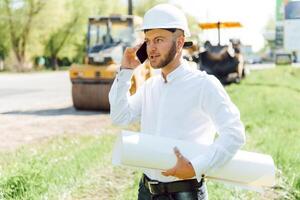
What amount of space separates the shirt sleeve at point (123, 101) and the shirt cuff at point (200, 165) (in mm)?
541

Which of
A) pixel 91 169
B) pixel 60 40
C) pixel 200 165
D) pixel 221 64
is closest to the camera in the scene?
pixel 200 165

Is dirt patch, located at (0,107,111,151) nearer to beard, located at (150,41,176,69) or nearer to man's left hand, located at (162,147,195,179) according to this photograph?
beard, located at (150,41,176,69)

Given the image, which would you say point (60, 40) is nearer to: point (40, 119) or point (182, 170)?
point (40, 119)

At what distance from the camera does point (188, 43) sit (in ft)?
10.2

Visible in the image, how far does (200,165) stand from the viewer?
2.67 meters

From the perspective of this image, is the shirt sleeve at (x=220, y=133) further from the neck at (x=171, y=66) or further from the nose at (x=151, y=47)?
the nose at (x=151, y=47)

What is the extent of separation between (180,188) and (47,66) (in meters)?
65.0

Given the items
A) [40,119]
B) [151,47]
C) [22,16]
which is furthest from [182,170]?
[22,16]

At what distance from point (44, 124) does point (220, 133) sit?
31.5ft

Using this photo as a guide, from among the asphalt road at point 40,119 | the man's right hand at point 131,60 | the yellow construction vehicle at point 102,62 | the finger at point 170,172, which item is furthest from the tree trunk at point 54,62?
the finger at point 170,172

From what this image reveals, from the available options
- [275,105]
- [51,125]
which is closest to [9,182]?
[51,125]

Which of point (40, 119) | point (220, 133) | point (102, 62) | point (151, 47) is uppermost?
point (151, 47)

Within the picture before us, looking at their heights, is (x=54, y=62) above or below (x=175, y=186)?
below

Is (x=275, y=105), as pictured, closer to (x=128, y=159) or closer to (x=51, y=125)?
(x=51, y=125)
